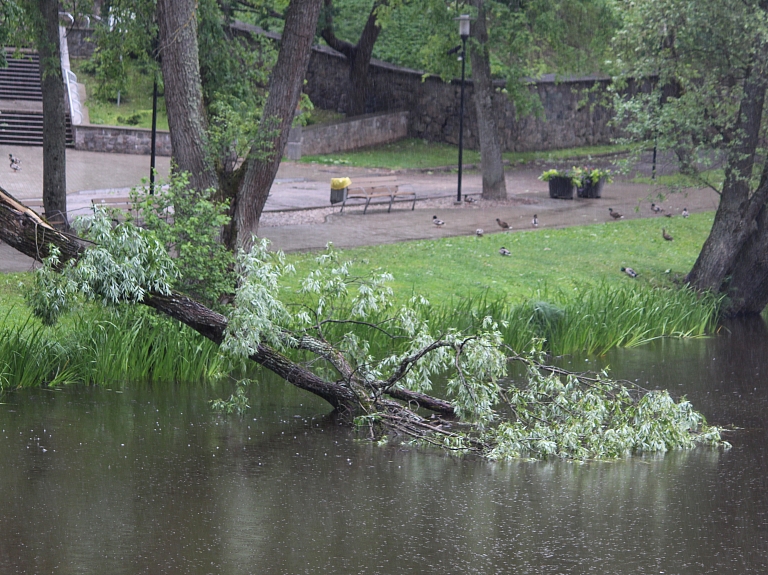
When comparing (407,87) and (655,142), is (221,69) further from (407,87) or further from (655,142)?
(407,87)

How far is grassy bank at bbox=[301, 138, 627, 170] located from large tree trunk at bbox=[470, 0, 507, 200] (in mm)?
7227

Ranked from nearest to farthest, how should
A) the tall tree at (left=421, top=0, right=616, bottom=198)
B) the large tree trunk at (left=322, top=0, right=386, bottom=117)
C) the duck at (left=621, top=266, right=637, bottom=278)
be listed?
the duck at (left=621, top=266, right=637, bottom=278) < the tall tree at (left=421, top=0, right=616, bottom=198) < the large tree trunk at (left=322, top=0, right=386, bottom=117)

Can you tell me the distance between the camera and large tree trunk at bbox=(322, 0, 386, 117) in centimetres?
3678

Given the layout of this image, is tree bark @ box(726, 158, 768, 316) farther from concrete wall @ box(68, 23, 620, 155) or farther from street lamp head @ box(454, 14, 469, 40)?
concrete wall @ box(68, 23, 620, 155)

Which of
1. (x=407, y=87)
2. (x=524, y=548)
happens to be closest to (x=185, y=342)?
(x=524, y=548)

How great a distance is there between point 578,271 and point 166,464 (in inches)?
445

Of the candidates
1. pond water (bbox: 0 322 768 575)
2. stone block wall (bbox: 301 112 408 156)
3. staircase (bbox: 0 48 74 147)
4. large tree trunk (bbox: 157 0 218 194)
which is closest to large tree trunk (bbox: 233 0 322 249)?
large tree trunk (bbox: 157 0 218 194)

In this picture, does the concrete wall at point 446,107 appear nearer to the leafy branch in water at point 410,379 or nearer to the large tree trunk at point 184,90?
the large tree trunk at point 184,90

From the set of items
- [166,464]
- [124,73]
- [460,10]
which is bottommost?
[166,464]

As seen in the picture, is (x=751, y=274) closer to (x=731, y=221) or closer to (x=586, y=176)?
(x=731, y=221)

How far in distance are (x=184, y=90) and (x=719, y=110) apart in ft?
29.8

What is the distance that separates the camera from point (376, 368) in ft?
35.2

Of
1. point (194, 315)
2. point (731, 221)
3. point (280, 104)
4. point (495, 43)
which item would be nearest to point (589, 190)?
point (495, 43)

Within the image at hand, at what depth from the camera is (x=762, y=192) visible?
17.0m
